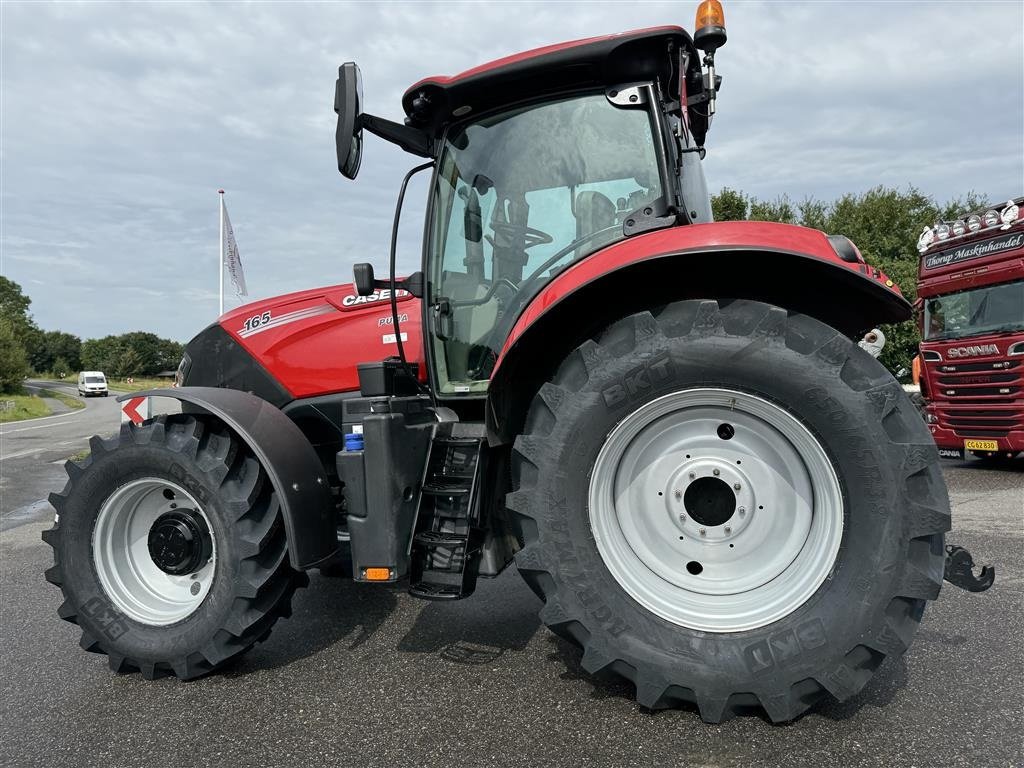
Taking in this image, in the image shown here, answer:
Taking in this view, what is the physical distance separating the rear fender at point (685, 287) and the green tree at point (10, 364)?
50.9m

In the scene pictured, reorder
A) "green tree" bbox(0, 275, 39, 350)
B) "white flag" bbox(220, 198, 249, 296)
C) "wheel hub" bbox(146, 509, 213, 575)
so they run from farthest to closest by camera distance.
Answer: "green tree" bbox(0, 275, 39, 350) → "white flag" bbox(220, 198, 249, 296) → "wheel hub" bbox(146, 509, 213, 575)

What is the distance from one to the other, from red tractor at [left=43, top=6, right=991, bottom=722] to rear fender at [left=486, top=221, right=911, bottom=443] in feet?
0.04

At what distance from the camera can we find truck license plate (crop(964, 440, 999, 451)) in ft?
26.7

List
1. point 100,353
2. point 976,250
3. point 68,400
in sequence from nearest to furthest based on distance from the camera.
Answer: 1. point 976,250
2. point 68,400
3. point 100,353

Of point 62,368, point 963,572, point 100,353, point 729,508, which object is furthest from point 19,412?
point 100,353

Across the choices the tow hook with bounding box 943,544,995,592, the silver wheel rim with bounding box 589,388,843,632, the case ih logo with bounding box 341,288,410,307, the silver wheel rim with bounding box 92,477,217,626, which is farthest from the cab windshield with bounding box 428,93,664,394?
the tow hook with bounding box 943,544,995,592

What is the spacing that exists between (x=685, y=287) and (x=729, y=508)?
770mm

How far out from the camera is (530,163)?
2.75 m

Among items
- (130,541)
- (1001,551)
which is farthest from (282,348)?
(1001,551)

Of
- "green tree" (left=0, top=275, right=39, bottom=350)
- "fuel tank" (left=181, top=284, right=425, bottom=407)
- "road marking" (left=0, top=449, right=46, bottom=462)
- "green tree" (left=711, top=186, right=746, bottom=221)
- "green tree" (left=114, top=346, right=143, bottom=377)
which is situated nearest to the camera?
"fuel tank" (left=181, top=284, right=425, bottom=407)

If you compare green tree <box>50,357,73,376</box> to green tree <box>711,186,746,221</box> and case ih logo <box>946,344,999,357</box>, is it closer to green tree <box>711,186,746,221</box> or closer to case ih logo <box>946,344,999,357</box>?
green tree <box>711,186,746,221</box>

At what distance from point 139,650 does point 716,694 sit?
215 cm

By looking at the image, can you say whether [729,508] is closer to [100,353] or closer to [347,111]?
[347,111]

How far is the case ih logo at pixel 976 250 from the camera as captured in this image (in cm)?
808
